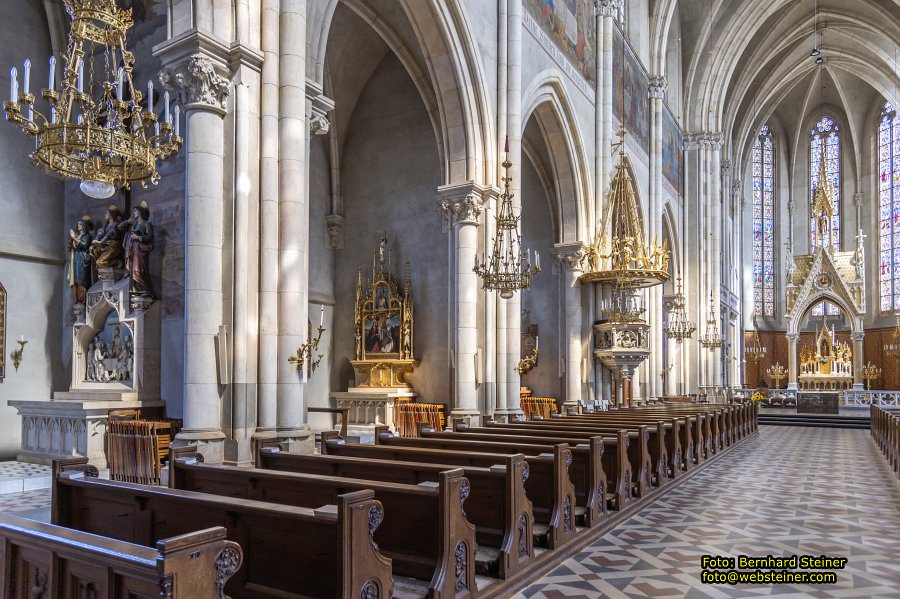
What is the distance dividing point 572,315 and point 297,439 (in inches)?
442

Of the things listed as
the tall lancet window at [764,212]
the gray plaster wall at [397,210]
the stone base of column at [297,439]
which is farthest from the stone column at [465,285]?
the tall lancet window at [764,212]

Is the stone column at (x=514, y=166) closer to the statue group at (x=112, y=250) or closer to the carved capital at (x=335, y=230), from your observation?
the carved capital at (x=335, y=230)

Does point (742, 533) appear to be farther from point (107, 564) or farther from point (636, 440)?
point (107, 564)

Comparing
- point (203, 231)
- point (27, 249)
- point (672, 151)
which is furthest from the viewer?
point (672, 151)

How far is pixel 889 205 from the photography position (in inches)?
1474

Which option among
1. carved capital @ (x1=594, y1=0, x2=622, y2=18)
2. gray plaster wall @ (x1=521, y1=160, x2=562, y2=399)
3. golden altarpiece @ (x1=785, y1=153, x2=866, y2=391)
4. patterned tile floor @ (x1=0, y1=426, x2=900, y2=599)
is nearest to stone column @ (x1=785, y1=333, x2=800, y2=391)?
golden altarpiece @ (x1=785, y1=153, x2=866, y2=391)

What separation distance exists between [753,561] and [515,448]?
230cm

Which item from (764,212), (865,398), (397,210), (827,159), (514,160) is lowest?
(865,398)

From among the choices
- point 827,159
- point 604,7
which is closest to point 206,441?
point 604,7

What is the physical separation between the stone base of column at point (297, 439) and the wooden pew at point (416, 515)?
9.97 ft

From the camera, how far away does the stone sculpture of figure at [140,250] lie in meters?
9.64

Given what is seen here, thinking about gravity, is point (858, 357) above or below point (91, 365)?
below

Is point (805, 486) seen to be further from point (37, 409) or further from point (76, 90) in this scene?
point (37, 409)

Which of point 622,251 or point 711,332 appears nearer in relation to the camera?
point 622,251
